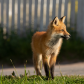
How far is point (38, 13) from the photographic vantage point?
916 cm

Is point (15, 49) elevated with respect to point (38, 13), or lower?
lower

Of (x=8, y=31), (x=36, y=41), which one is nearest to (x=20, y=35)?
(x=8, y=31)

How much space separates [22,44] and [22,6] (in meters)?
2.23

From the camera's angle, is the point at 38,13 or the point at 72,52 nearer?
the point at 72,52

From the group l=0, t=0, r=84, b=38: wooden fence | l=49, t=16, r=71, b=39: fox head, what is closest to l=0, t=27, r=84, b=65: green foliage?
l=0, t=0, r=84, b=38: wooden fence

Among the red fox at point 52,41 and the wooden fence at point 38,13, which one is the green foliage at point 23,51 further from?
the red fox at point 52,41

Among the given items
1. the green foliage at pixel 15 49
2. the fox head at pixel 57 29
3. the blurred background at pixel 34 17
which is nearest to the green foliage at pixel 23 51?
the green foliage at pixel 15 49

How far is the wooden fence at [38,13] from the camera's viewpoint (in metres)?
8.98

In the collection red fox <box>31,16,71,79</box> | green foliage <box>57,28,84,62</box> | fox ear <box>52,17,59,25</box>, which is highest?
fox ear <box>52,17,59,25</box>

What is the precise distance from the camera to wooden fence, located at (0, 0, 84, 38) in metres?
8.98

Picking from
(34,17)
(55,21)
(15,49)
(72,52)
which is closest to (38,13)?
(34,17)

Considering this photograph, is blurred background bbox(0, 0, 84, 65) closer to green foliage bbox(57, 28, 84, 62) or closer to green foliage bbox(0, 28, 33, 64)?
green foliage bbox(0, 28, 33, 64)

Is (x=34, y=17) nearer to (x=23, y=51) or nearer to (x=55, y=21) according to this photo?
(x=23, y=51)

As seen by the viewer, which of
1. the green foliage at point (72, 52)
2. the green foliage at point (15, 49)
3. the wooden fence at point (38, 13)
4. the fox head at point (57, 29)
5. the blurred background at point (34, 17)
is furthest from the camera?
the wooden fence at point (38, 13)
